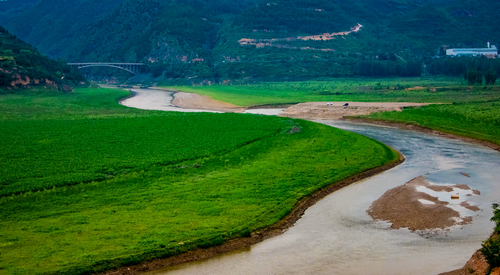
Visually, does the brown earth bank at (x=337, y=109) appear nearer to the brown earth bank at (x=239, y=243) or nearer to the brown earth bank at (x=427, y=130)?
the brown earth bank at (x=427, y=130)

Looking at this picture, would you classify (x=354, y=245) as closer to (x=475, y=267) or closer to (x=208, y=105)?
(x=475, y=267)

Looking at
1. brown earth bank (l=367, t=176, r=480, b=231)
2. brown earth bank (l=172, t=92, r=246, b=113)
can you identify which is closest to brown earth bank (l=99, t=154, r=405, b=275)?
brown earth bank (l=367, t=176, r=480, b=231)

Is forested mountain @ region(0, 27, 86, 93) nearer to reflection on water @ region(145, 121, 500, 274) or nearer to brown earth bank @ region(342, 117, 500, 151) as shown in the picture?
brown earth bank @ region(342, 117, 500, 151)

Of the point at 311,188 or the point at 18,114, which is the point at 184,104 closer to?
the point at 18,114

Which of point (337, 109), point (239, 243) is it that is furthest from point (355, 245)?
point (337, 109)

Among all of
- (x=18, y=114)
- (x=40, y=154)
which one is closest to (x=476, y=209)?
(x=40, y=154)

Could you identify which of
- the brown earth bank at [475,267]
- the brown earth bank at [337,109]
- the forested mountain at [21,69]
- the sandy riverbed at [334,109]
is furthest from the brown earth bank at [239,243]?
the forested mountain at [21,69]
